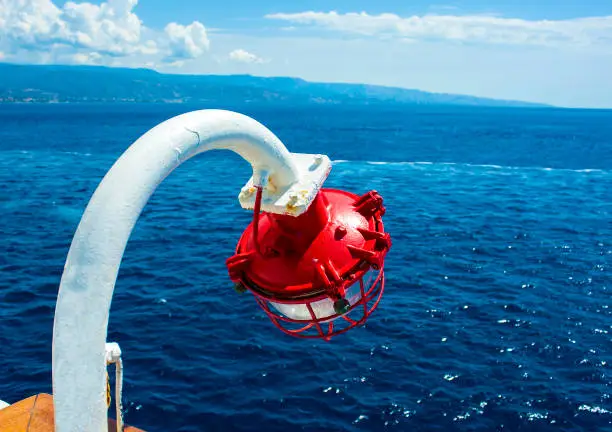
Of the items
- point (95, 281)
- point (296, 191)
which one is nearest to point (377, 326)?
point (296, 191)

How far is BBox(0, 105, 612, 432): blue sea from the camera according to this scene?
20859 millimetres

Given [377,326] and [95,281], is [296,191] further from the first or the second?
[377,326]

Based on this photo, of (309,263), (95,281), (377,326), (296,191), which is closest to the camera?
(95,281)

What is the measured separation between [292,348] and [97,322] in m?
23.2

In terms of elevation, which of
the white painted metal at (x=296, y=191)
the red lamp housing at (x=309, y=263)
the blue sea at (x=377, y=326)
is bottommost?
the blue sea at (x=377, y=326)

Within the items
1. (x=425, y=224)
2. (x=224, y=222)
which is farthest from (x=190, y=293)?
(x=425, y=224)

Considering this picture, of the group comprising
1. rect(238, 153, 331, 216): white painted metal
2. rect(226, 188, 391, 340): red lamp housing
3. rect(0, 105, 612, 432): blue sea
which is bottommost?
rect(0, 105, 612, 432): blue sea

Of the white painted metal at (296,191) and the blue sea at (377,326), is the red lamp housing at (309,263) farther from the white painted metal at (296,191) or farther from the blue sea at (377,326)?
the blue sea at (377,326)

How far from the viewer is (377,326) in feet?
90.4

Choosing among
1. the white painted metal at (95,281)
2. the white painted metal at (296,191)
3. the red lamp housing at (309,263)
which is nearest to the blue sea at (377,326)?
the red lamp housing at (309,263)

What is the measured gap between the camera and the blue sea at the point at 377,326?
68.4 ft

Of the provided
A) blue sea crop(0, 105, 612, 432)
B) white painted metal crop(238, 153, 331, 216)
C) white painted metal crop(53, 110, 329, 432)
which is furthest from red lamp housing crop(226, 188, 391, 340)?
blue sea crop(0, 105, 612, 432)

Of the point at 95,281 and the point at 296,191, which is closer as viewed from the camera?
the point at 95,281

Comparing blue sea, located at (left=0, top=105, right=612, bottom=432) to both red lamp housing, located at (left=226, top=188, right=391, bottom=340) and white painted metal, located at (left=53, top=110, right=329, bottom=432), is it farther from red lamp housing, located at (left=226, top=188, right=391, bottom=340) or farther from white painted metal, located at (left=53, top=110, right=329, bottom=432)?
white painted metal, located at (left=53, top=110, right=329, bottom=432)
